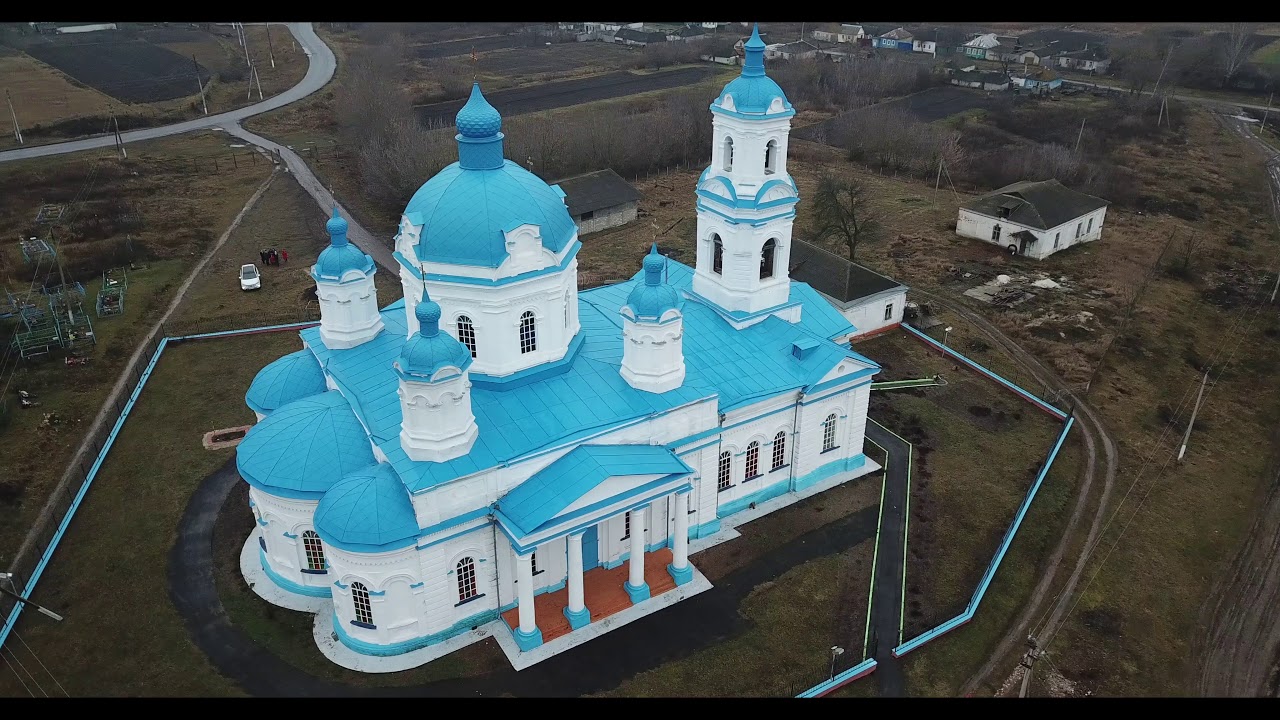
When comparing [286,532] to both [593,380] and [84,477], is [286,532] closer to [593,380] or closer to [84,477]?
[593,380]

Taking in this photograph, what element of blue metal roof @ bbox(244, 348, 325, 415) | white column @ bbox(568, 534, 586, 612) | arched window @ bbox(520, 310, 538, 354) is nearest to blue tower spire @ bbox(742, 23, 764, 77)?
arched window @ bbox(520, 310, 538, 354)

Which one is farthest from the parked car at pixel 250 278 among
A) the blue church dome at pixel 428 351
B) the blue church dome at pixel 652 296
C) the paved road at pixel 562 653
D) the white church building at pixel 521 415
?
the blue church dome at pixel 652 296

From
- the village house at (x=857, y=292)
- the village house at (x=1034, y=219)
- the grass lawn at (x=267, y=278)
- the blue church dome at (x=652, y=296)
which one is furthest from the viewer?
the village house at (x=1034, y=219)

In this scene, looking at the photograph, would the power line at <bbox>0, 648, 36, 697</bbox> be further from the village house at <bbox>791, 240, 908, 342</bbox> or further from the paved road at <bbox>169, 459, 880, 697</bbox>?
the village house at <bbox>791, 240, 908, 342</bbox>

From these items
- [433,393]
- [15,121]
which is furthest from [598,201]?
[15,121]

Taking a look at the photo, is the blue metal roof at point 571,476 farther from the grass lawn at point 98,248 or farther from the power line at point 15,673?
the grass lawn at point 98,248

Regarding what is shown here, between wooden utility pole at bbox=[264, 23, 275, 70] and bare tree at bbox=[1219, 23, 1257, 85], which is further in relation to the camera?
wooden utility pole at bbox=[264, 23, 275, 70]
